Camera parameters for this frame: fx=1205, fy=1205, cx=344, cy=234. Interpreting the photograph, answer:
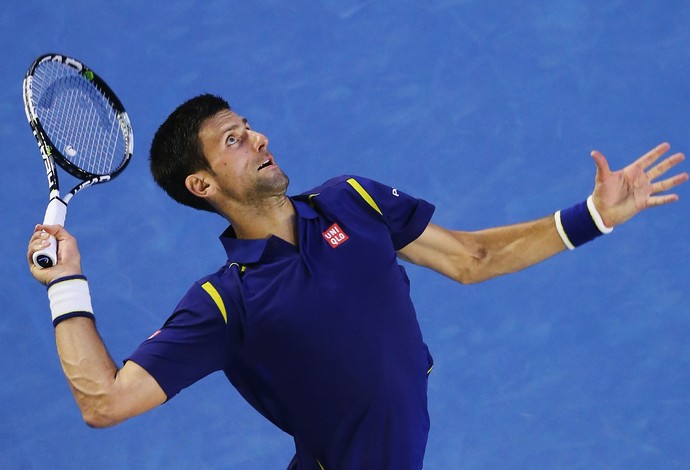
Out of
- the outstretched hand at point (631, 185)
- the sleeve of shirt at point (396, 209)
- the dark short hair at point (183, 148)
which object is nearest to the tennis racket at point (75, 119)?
the dark short hair at point (183, 148)

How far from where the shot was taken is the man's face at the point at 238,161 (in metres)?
2.85

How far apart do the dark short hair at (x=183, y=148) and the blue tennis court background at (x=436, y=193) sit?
2025 mm

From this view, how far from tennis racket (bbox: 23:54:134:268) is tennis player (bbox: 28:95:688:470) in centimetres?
39

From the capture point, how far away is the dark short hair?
9.74ft

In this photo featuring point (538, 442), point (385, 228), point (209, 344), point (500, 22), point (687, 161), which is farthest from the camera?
point (500, 22)

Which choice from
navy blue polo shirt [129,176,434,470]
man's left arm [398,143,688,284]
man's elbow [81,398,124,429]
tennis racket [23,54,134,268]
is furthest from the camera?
tennis racket [23,54,134,268]

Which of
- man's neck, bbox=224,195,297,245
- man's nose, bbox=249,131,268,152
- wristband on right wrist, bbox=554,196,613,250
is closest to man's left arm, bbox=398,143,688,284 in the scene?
wristband on right wrist, bbox=554,196,613,250

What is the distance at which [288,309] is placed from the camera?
8.89 ft

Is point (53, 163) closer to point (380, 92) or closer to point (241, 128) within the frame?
point (241, 128)

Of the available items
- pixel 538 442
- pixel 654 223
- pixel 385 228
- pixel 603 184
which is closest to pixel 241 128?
pixel 385 228

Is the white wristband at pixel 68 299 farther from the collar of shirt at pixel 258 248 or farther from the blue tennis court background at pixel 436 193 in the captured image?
the blue tennis court background at pixel 436 193

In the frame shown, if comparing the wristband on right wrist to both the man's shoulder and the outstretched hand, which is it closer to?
the outstretched hand

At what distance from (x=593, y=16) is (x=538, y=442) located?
1.91m

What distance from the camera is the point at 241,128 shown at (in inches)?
117
